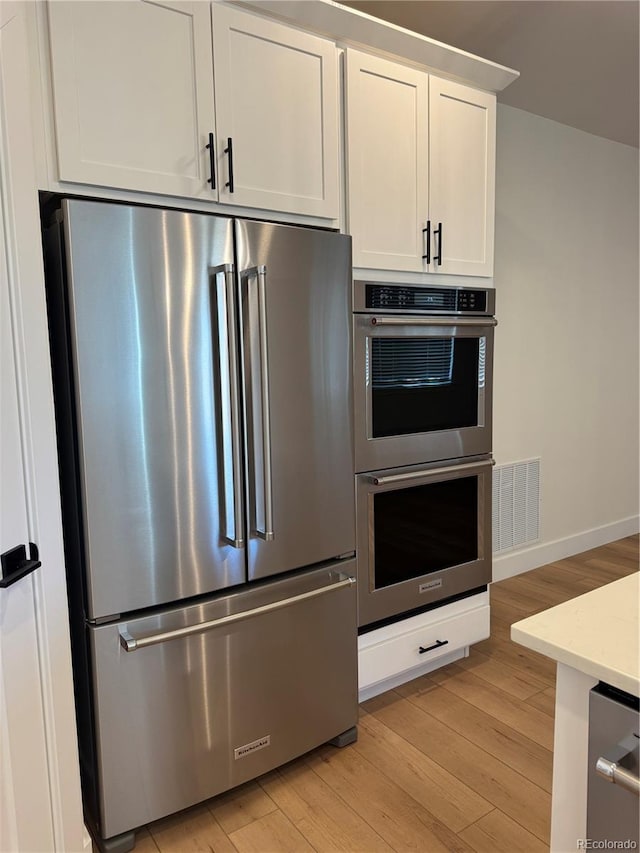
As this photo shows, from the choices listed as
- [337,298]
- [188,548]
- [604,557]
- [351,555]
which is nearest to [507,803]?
[351,555]

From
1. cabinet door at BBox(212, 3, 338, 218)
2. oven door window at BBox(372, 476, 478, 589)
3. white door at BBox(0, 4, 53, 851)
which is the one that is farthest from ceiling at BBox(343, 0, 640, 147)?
oven door window at BBox(372, 476, 478, 589)

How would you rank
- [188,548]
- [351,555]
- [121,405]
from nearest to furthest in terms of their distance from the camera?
[121,405] < [188,548] < [351,555]

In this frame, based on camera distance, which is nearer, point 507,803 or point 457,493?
point 507,803

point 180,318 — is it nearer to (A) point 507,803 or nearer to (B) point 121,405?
(B) point 121,405

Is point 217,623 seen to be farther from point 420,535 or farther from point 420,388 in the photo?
point 420,388

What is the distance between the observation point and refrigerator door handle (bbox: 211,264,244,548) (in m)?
1.66

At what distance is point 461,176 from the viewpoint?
2338 millimetres

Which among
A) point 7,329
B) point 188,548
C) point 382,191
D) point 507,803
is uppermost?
point 382,191

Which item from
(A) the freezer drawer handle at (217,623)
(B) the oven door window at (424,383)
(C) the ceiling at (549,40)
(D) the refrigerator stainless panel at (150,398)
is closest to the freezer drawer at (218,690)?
(A) the freezer drawer handle at (217,623)

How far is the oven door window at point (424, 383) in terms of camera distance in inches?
85.4

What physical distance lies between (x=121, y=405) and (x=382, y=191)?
3.96 feet

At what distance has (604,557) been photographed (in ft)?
13.1

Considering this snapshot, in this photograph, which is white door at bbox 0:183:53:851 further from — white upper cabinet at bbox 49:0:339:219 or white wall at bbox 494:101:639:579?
white wall at bbox 494:101:639:579

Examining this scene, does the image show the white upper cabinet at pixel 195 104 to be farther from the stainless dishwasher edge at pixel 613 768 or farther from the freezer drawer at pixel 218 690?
the stainless dishwasher edge at pixel 613 768
